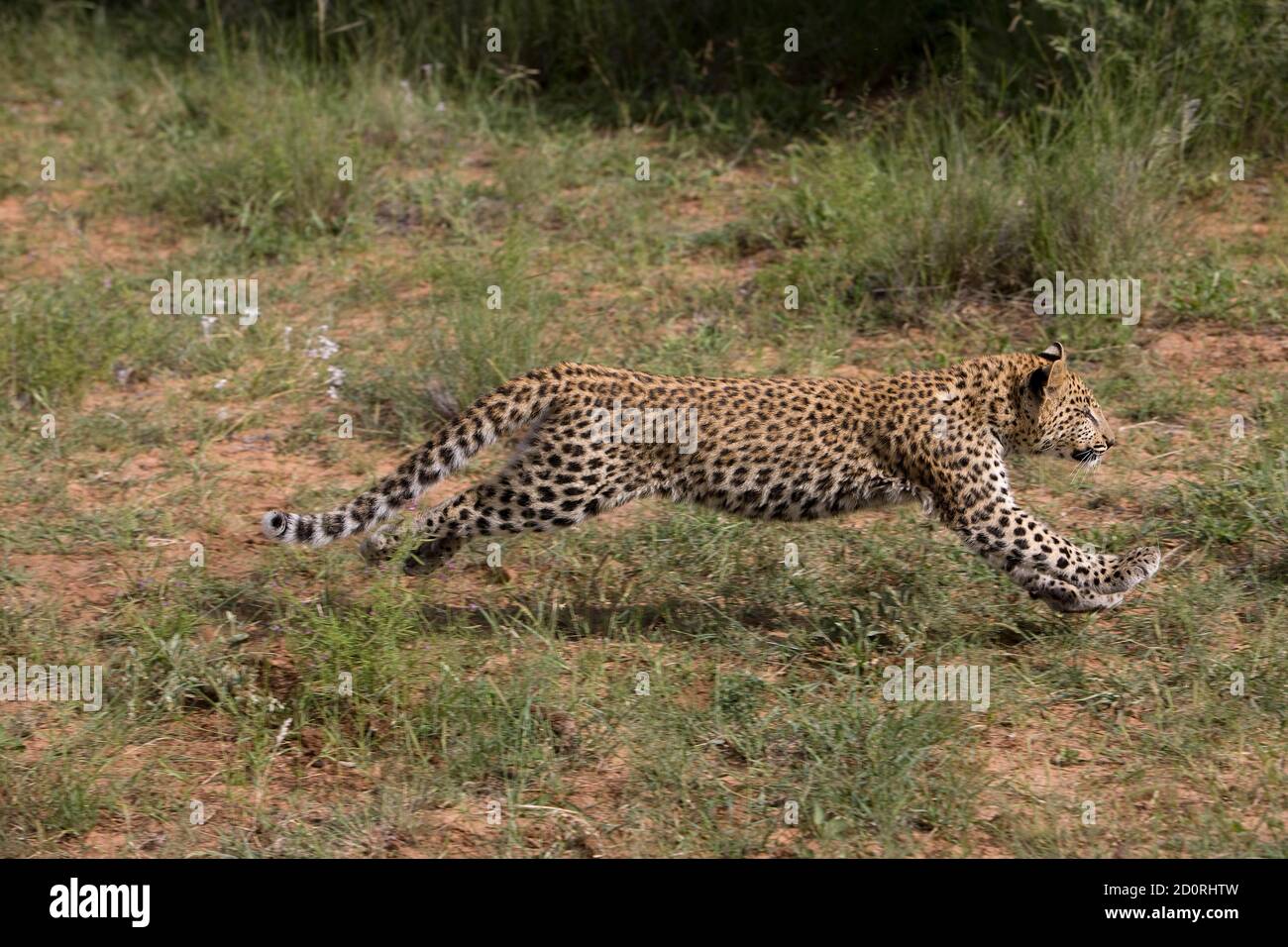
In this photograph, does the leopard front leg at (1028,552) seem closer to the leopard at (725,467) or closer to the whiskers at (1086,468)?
the leopard at (725,467)

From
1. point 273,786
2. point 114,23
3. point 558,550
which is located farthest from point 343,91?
point 273,786

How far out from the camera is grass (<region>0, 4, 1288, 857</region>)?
5.57 metres

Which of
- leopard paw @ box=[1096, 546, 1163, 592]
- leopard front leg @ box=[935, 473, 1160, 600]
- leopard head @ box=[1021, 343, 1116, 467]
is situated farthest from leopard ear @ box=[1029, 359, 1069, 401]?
leopard paw @ box=[1096, 546, 1163, 592]

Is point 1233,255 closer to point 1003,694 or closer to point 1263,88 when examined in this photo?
point 1263,88

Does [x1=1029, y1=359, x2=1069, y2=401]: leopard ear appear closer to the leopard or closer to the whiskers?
the leopard

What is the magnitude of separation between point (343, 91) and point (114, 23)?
2.94 meters

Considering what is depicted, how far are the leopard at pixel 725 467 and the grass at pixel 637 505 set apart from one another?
0.84 ft

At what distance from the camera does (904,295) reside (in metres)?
8.94

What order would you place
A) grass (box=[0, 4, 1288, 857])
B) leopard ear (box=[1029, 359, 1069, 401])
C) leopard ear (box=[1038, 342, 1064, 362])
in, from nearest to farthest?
grass (box=[0, 4, 1288, 857]), leopard ear (box=[1029, 359, 1069, 401]), leopard ear (box=[1038, 342, 1064, 362])

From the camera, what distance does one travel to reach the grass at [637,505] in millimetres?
5566

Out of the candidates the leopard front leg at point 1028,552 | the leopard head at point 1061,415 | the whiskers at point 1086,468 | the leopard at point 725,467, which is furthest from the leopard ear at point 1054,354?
the leopard front leg at point 1028,552

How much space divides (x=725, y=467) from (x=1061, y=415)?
1.42 m

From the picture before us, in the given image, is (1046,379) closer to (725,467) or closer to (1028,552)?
(1028,552)

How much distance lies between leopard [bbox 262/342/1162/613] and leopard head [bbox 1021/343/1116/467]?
0.10ft
